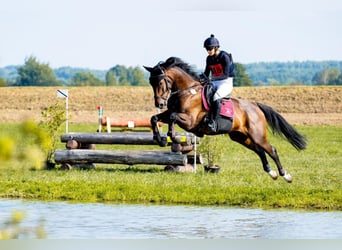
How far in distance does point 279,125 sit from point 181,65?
198 cm

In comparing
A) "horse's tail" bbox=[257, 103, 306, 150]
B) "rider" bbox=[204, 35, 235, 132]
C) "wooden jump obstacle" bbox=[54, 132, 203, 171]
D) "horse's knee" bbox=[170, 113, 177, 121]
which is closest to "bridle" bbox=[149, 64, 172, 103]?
"horse's knee" bbox=[170, 113, 177, 121]

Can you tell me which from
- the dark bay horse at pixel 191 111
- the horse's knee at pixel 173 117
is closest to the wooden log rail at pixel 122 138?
the dark bay horse at pixel 191 111

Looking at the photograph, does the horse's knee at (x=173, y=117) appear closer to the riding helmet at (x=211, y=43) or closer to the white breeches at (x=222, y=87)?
the white breeches at (x=222, y=87)

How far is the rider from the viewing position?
36.7ft

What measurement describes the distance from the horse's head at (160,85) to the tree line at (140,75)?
103ft

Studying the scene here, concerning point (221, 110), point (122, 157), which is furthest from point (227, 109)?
point (122, 157)

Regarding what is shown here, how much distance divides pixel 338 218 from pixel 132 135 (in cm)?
557

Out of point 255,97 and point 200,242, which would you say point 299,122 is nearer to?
point 255,97

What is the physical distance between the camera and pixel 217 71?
11562 millimetres

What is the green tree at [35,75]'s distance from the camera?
8662cm

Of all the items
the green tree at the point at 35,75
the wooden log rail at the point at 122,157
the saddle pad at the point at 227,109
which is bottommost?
the wooden log rail at the point at 122,157

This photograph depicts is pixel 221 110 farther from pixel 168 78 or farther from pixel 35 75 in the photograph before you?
pixel 35 75

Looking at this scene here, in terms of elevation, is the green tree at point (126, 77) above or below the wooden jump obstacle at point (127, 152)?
above

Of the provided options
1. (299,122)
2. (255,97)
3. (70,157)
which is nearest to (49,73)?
(255,97)
